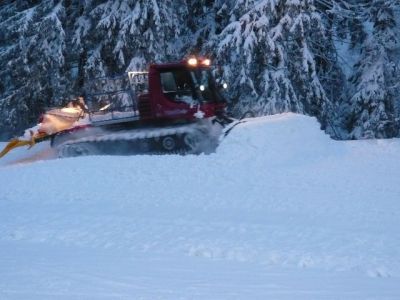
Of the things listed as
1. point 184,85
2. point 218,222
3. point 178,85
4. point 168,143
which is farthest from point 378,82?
point 218,222

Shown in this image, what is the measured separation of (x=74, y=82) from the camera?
18.3 metres

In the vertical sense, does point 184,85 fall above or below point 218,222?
above

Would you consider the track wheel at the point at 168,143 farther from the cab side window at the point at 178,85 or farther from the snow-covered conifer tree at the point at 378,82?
the snow-covered conifer tree at the point at 378,82

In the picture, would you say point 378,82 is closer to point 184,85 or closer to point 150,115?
point 184,85

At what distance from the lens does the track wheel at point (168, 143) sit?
11.9 metres

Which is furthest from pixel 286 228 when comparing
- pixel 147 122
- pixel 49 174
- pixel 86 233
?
pixel 147 122

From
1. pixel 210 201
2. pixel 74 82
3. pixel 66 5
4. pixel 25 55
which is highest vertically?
pixel 66 5

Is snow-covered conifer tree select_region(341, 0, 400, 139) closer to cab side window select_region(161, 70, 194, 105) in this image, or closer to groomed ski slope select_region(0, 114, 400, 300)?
groomed ski slope select_region(0, 114, 400, 300)

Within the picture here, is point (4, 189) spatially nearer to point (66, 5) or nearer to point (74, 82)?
point (74, 82)

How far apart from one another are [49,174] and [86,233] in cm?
404

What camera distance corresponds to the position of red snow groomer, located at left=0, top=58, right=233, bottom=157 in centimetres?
1195

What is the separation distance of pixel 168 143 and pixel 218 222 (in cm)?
511

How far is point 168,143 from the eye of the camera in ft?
39.2

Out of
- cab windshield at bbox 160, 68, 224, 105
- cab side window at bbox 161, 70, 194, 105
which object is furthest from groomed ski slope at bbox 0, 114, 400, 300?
cab side window at bbox 161, 70, 194, 105
